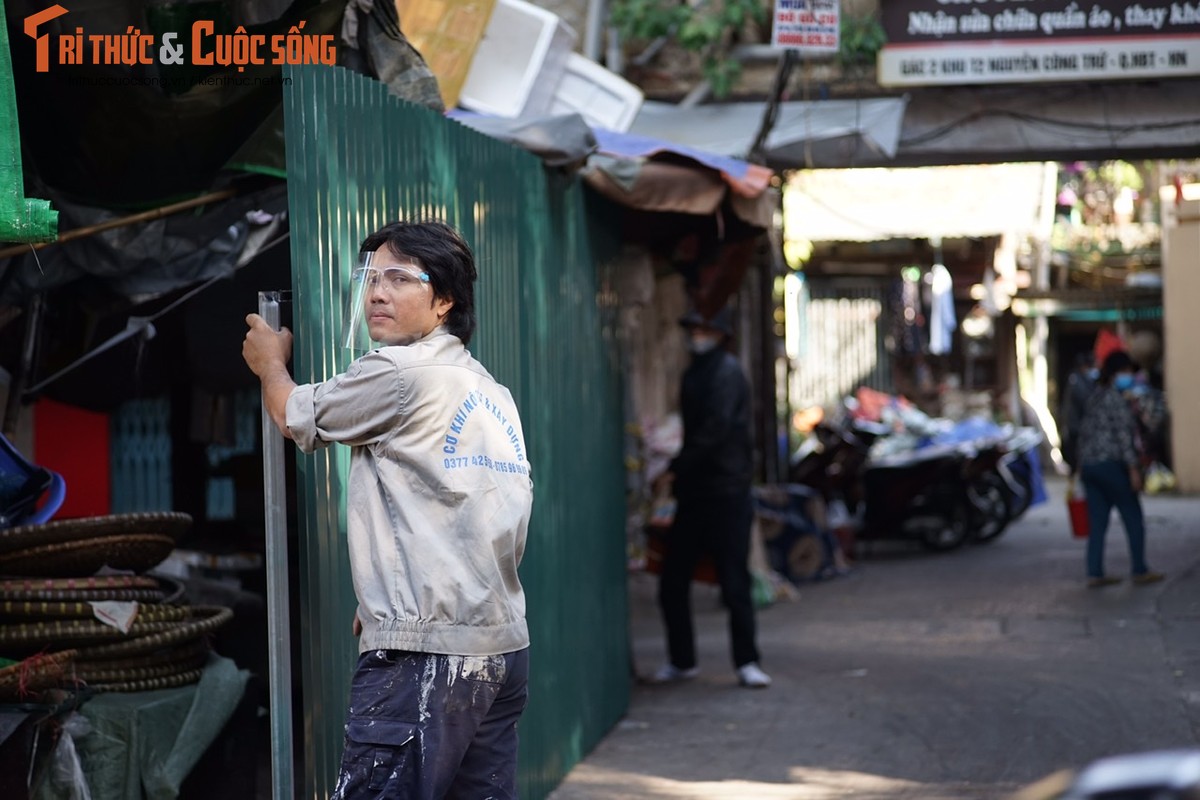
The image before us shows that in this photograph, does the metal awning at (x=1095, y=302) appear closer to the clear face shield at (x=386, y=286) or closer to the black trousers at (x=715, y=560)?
the black trousers at (x=715, y=560)

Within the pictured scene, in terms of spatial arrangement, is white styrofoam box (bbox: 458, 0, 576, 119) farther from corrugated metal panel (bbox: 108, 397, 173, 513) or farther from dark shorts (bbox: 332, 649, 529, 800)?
dark shorts (bbox: 332, 649, 529, 800)

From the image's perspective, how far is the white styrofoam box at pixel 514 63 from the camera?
835 centimetres

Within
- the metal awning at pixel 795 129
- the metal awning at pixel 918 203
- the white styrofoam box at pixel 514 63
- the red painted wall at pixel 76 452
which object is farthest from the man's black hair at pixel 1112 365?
the red painted wall at pixel 76 452

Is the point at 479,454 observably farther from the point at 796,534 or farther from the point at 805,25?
the point at 796,534

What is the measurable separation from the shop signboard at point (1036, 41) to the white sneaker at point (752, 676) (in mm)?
3974

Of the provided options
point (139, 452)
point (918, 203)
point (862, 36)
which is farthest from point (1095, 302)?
point (139, 452)

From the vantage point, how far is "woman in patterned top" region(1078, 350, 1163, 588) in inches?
441

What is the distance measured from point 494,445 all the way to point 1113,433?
877cm

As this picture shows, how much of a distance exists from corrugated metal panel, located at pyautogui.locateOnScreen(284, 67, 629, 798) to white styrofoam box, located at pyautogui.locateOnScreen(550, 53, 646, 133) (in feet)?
6.57

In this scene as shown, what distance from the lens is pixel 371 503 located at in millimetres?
3336

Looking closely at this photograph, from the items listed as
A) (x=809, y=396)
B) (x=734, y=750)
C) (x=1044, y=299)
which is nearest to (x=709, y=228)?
(x=734, y=750)

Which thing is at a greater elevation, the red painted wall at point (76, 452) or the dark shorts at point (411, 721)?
the red painted wall at point (76, 452)

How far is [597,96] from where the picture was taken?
9.09 m

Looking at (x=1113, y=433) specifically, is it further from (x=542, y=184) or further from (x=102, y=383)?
(x=102, y=383)
